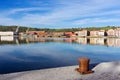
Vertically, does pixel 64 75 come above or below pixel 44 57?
above

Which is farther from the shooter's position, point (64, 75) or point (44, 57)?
point (44, 57)

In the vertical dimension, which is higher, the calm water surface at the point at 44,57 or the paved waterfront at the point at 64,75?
the paved waterfront at the point at 64,75

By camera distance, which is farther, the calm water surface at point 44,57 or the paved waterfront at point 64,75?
the calm water surface at point 44,57

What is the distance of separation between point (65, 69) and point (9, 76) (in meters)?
2.59

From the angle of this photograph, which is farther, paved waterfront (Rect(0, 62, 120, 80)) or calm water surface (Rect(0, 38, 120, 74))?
calm water surface (Rect(0, 38, 120, 74))

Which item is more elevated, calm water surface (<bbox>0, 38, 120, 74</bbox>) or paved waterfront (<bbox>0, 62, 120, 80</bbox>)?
paved waterfront (<bbox>0, 62, 120, 80</bbox>)

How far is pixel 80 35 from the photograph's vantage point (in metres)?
142

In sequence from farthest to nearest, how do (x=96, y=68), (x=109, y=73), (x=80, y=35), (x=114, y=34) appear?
(x=80, y=35)
(x=114, y=34)
(x=96, y=68)
(x=109, y=73)

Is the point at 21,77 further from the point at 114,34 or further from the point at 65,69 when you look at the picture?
the point at 114,34

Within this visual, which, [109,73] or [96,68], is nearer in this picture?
[109,73]

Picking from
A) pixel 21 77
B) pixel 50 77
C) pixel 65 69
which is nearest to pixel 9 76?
pixel 21 77

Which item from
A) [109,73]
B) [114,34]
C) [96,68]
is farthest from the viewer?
[114,34]

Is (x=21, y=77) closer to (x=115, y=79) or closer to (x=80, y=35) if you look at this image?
(x=115, y=79)

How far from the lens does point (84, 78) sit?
8.59 meters
